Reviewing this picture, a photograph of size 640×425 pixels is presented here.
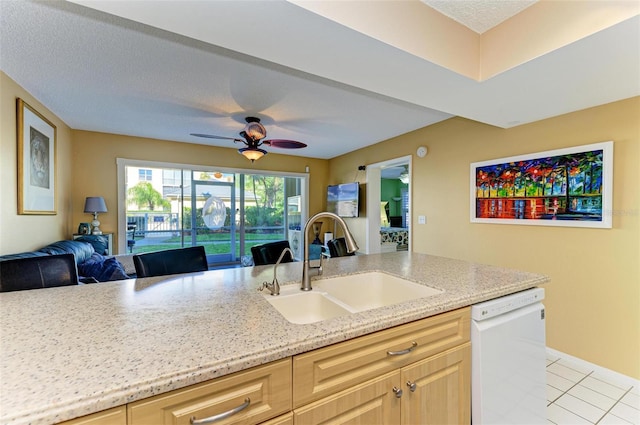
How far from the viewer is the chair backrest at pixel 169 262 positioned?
1.61 metres

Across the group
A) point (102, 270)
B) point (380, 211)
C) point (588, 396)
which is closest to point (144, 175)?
point (102, 270)

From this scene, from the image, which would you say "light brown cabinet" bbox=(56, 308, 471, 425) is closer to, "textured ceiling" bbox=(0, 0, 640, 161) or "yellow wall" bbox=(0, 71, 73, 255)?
"textured ceiling" bbox=(0, 0, 640, 161)

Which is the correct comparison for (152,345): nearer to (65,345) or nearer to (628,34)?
(65,345)

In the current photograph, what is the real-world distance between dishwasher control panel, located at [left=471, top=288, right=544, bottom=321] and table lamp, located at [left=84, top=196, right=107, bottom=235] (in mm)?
4461

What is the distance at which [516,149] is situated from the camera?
2688mm

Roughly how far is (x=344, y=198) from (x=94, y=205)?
12.4 feet

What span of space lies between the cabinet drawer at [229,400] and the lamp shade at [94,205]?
3.99m

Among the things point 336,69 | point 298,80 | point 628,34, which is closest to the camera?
point 628,34

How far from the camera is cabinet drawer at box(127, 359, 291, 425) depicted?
67 cm

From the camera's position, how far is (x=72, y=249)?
9.12ft

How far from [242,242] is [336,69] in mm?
4257

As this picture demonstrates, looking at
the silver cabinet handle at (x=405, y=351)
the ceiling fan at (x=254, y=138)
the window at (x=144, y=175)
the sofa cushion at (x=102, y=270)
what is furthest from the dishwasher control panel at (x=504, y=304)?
the window at (x=144, y=175)

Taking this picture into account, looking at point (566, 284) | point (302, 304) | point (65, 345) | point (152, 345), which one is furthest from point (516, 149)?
point (65, 345)

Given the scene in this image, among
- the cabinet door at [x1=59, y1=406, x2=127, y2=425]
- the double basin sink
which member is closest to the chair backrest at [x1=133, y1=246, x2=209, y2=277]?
A: the double basin sink
